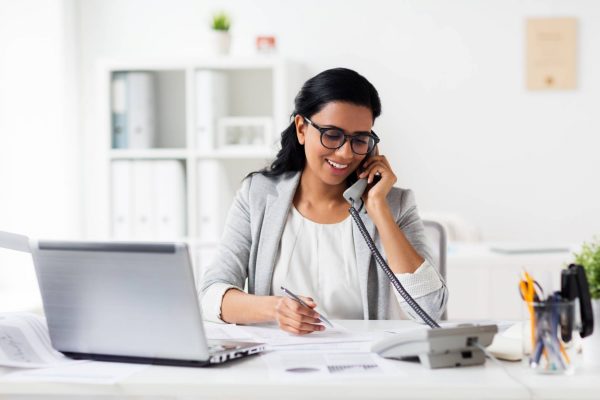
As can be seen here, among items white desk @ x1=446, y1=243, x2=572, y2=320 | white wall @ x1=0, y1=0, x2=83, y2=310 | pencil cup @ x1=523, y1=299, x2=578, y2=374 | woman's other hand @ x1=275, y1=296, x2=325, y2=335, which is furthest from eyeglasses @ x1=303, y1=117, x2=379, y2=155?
white wall @ x1=0, y1=0, x2=83, y2=310

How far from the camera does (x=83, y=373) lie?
4.41 ft

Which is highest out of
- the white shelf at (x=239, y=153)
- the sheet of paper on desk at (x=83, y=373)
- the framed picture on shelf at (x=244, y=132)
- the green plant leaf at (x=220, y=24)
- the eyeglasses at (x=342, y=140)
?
the green plant leaf at (x=220, y=24)

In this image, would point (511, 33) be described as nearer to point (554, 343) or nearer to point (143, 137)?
point (143, 137)

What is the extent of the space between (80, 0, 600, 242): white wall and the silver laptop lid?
2558 mm

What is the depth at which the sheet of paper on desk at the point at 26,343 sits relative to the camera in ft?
4.63

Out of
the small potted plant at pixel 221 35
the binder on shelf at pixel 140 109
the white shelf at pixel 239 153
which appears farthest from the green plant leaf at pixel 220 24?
the white shelf at pixel 239 153

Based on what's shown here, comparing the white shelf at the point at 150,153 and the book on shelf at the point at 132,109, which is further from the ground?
the book on shelf at the point at 132,109

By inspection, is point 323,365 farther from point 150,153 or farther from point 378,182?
point 150,153

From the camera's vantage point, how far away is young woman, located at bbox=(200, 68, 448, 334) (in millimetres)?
1913

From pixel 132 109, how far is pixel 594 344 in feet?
9.53

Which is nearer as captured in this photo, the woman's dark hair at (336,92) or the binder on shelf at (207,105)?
the woman's dark hair at (336,92)

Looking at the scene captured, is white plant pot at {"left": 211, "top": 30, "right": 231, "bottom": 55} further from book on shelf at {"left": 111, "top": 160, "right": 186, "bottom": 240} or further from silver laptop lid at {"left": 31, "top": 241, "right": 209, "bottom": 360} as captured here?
silver laptop lid at {"left": 31, "top": 241, "right": 209, "bottom": 360}

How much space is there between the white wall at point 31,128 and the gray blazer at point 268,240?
190 centimetres

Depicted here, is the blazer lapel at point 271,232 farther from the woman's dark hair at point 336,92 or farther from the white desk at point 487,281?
the white desk at point 487,281
